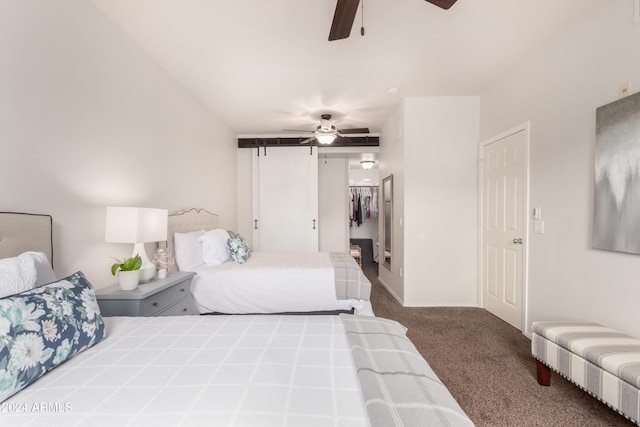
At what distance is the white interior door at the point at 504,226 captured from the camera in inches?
105

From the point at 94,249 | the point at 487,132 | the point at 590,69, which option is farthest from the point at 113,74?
the point at 487,132

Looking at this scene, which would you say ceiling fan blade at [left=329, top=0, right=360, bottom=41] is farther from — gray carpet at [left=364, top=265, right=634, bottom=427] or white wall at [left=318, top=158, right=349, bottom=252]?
white wall at [left=318, top=158, right=349, bottom=252]

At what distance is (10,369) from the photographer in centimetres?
77

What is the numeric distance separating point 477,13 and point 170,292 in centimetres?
305

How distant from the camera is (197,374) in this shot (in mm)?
877

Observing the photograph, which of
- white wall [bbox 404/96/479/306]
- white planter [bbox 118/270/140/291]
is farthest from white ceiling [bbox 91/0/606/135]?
white planter [bbox 118/270/140/291]

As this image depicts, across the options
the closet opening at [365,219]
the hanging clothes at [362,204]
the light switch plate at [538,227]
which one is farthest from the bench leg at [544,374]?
the hanging clothes at [362,204]

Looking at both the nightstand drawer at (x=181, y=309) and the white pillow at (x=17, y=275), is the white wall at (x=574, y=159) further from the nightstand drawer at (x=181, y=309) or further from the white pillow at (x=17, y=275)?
the white pillow at (x=17, y=275)

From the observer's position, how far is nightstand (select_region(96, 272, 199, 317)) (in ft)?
5.43

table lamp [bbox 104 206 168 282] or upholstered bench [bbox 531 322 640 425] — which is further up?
table lamp [bbox 104 206 168 282]

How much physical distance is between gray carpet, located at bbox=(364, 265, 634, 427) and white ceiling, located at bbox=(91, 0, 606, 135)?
8.70ft

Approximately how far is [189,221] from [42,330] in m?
2.30

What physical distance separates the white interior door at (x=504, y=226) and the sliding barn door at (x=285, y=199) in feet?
8.90

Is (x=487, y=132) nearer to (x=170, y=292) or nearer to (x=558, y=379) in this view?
(x=558, y=379)
